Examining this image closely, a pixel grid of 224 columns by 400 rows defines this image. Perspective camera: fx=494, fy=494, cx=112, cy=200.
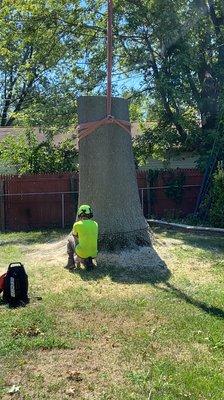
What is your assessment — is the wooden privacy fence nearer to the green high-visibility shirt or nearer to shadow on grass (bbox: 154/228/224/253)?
shadow on grass (bbox: 154/228/224/253)

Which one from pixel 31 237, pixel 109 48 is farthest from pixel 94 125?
pixel 31 237

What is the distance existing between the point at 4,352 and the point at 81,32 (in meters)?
15.8

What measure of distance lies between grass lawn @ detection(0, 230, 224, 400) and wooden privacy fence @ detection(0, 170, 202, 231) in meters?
8.73

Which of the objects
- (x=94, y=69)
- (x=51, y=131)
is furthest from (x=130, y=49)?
(x=51, y=131)

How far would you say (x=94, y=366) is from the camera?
4.57m

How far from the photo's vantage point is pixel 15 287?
6434mm

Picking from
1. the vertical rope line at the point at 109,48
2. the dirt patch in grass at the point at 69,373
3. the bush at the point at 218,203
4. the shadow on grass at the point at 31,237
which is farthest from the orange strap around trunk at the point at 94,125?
the bush at the point at 218,203

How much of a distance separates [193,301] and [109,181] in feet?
11.8

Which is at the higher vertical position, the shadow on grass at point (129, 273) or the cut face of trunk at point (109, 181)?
the cut face of trunk at point (109, 181)

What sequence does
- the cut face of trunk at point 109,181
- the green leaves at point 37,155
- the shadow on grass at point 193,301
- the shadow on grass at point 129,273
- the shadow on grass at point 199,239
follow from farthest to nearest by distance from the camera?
the green leaves at point 37,155
the shadow on grass at point 199,239
the cut face of trunk at point 109,181
the shadow on grass at point 129,273
the shadow on grass at point 193,301

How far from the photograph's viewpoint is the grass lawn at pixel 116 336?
4.16 metres

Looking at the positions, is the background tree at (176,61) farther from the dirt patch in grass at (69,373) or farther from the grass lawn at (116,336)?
the dirt patch in grass at (69,373)

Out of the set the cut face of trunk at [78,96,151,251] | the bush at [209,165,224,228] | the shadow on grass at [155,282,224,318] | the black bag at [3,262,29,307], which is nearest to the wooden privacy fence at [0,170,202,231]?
the bush at [209,165,224,228]

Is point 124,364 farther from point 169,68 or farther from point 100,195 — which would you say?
point 169,68
